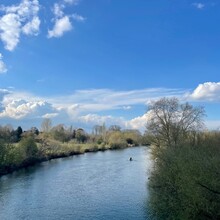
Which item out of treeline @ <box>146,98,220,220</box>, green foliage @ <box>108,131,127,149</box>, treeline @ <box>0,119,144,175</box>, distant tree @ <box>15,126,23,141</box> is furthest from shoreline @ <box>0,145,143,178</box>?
treeline @ <box>146,98,220,220</box>

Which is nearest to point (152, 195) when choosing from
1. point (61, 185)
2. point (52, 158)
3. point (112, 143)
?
point (61, 185)

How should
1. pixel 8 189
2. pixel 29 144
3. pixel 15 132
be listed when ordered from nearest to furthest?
pixel 8 189 → pixel 29 144 → pixel 15 132

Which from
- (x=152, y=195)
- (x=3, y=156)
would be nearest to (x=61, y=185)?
(x=152, y=195)

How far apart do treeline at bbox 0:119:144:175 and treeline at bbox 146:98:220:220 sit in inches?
237

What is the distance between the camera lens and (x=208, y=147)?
2647 centimetres

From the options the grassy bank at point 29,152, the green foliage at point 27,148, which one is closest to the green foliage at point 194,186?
the grassy bank at point 29,152

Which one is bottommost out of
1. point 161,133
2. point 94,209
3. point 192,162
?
point 94,209

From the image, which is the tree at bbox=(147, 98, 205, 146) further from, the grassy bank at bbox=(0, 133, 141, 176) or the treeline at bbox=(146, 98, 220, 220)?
the grassy bank at bbox=(0, 133, 141, 176)

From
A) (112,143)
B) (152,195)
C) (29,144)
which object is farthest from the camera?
(112,143)

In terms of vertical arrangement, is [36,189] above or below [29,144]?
below

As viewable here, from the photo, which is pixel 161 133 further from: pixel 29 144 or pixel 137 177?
pixel 29 144

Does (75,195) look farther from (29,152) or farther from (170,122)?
(29,152)

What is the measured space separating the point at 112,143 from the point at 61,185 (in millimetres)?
71491

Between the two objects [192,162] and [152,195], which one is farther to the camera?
[152,195]
